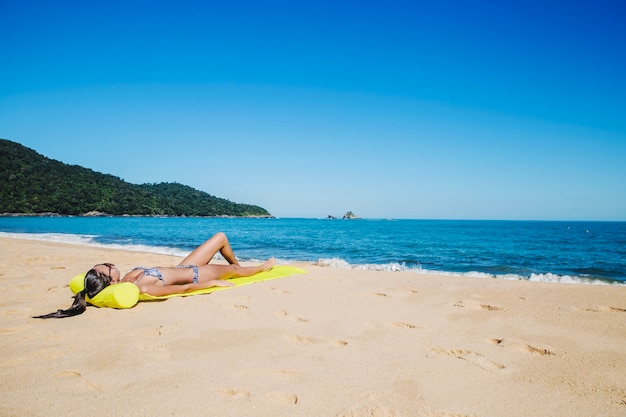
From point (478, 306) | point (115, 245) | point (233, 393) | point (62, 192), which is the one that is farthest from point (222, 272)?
point (62, 192)

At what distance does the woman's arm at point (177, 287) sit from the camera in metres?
5.54

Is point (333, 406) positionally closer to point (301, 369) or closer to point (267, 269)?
point (301, 369)

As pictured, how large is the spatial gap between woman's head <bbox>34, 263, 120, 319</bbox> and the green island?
3516 inches

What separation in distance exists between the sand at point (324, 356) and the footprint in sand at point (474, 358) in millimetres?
19

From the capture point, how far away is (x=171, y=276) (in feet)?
19.9

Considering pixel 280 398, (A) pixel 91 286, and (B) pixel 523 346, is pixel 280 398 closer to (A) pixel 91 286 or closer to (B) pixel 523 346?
(B) pixel 523 346

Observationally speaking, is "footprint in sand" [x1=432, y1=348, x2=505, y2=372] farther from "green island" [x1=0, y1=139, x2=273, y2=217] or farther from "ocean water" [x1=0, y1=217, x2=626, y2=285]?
"green island" [x1=0, y1=139, x2=273, y2=217]

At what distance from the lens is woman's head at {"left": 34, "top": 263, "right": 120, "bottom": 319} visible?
15.3 feet

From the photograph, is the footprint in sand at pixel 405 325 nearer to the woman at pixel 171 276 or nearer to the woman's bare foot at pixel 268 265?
the woman at pixel 171 276

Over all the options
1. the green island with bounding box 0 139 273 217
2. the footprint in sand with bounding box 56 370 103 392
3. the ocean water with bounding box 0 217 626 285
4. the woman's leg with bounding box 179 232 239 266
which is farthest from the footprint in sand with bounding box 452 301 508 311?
the green island with bounding box 0 139 273 217

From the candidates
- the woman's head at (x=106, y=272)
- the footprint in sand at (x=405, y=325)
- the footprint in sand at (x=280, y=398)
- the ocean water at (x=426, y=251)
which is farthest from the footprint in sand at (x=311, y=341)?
the ocean water at (x=426, y=251)

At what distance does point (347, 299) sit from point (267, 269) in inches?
118

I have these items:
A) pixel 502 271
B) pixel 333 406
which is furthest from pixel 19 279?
pixel 502 271

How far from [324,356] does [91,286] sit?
161 inches
